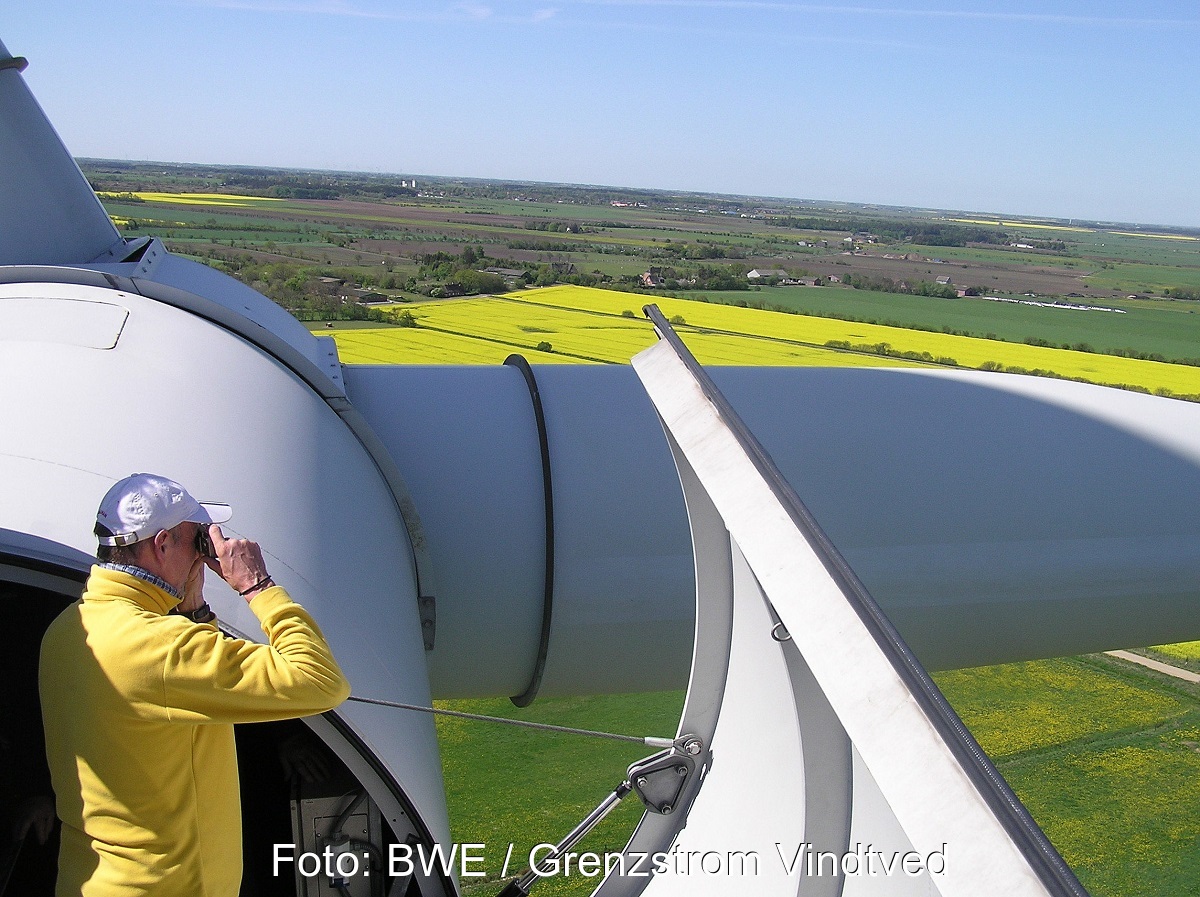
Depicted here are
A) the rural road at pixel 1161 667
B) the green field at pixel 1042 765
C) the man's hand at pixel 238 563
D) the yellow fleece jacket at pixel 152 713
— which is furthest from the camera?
the rural road at pixel 1161 667

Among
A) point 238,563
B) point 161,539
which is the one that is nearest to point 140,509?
point 161,539

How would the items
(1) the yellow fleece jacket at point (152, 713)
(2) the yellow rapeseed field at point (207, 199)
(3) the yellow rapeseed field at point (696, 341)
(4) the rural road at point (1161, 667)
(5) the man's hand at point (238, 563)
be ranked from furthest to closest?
(2) the yellow rapeseed field at point (207, 199), (4) the rural road at point (1161, 667), (3) the yellow rapeseed field at point (696, 341), (5) the man's hand at point (238, 563), (1) the yellow fleece jacket at point (152, 713)

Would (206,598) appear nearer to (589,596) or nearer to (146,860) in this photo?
Answer: (146,860)

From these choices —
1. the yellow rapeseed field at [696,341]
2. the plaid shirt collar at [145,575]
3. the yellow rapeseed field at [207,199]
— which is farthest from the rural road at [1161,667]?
the yellow rapeseed field at [207,199]

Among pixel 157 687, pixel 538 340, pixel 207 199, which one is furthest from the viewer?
pixel 207 199

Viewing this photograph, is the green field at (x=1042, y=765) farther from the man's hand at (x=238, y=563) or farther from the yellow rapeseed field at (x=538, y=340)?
the man's hand at (x=238, y=563)

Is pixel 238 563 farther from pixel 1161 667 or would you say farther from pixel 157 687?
pixel 1161 667

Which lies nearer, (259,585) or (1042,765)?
(259,585)
